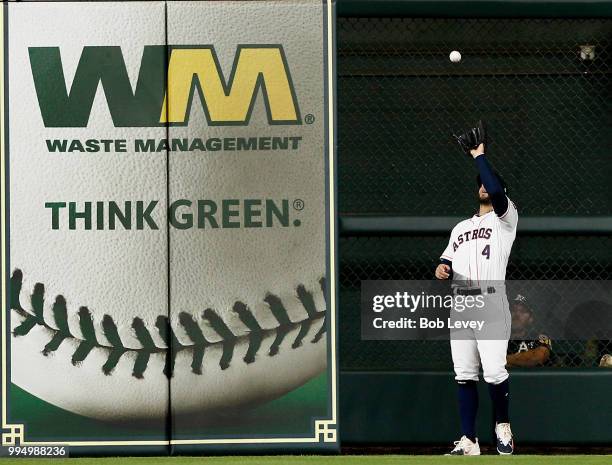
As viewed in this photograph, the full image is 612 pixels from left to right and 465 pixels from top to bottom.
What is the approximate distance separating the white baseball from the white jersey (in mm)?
992

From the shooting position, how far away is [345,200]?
8336 mm

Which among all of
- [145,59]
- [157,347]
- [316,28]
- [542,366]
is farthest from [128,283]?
[542,366]

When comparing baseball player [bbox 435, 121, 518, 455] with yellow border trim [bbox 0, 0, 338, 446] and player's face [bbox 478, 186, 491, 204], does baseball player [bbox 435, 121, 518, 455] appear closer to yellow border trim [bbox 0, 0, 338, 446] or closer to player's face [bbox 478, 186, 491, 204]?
player's face [bbox 478, 186, 491, 204]

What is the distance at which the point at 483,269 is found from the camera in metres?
7.77

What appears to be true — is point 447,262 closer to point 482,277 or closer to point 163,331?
point 482,277

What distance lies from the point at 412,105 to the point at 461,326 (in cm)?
165

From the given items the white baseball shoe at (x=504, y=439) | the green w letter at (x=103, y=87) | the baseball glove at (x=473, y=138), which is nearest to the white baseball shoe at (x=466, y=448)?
the white baseball shoe at (x=504, y=439)

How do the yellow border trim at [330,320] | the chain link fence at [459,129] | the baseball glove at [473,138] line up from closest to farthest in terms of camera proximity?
the yellow border trim at [330,320]
the baseball glove at [473,138]
the chain link fence at [459,129]

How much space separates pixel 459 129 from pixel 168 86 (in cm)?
209

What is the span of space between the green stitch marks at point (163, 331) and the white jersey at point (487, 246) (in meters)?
1.01

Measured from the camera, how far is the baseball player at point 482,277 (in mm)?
7551

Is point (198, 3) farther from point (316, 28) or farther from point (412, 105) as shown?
point (412, 105)

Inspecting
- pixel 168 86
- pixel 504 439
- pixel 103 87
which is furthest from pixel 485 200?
pixel 103 87

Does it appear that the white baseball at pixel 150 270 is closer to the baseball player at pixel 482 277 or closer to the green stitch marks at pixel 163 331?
the green stitch marks at pixel 163 331
